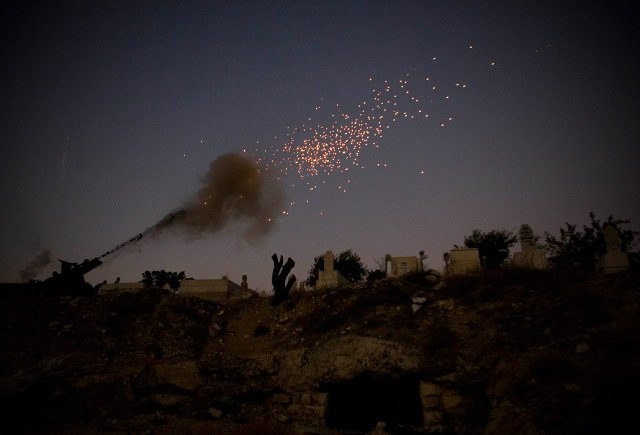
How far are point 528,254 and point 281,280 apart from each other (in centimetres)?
1165

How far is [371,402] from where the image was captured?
13984mm

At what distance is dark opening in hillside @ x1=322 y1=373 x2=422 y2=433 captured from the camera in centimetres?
1239

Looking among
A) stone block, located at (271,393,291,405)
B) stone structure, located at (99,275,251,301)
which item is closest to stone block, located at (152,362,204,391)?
stone block, located at (271,393,291,405)

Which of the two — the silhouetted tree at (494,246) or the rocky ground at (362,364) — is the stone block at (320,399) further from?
the silhouetted tree at (494,246)

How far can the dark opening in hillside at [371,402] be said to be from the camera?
12.4 m

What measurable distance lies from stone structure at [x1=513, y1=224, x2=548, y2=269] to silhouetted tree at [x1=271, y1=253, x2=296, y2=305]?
10746 millimetres

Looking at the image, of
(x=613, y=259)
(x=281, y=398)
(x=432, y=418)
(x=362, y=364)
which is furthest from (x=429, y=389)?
(x=613, y=259)

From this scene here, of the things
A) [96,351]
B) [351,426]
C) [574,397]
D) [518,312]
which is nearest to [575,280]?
[518,312]

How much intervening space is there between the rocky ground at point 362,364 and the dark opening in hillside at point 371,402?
0.16 ft

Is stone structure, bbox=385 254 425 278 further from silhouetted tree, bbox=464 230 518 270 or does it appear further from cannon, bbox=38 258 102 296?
cannon, bbox=38 258 102 296

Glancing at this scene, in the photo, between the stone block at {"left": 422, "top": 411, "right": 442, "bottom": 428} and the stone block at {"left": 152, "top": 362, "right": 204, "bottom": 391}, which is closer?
the stone block at {"left": 422, "top": 411, "right": 442, "bottom": 428}

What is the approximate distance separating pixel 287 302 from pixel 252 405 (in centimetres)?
621

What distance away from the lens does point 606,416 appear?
7.93 metres

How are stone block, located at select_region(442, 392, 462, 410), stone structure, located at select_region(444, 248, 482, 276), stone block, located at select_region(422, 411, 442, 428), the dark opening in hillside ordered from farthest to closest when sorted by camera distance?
stone structure, located at select_region(444, 248, 482, 276)
the dark opening in hillside
stone block, located at select_region(442, 392, 462, 410)
stone block, located at select_region(422, 411, 442, 428)
